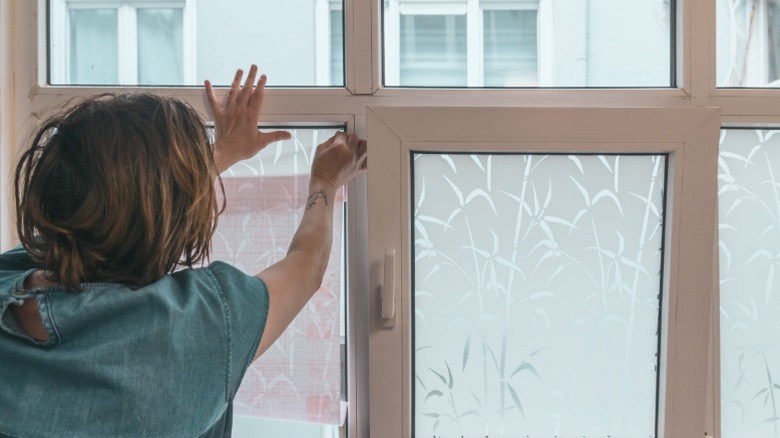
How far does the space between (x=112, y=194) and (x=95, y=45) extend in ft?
1.99

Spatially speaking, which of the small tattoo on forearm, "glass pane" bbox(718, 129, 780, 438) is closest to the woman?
the small tattoo on forearm

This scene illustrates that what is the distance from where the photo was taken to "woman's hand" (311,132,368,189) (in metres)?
1.03

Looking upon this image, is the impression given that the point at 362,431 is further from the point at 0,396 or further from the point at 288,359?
the point at 0,396

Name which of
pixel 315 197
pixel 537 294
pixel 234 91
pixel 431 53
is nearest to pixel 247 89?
pixel 234 91

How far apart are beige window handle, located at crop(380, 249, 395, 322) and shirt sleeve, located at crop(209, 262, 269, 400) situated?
0.29m

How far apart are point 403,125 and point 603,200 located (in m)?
0.39

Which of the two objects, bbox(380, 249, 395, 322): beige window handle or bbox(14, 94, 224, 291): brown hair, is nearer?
bbox(14, 94, 224, 291): brown hair

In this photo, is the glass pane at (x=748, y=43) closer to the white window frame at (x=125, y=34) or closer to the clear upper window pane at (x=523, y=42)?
the clear upper window pane at (x=523, y=42)

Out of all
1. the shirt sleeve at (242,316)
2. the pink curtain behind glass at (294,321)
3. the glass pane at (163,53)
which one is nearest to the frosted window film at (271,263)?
the pink curtain behind glass at (294,321)

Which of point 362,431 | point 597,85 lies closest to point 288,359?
point 362,431

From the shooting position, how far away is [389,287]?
103 cm

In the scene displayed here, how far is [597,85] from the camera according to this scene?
1.15 meters

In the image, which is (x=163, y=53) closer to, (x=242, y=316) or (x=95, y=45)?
(x=95, y=45)

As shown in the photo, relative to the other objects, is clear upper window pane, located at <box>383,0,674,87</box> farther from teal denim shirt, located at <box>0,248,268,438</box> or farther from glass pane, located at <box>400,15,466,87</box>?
teal denim shirt, located at <box>0,248,268,438</box>
